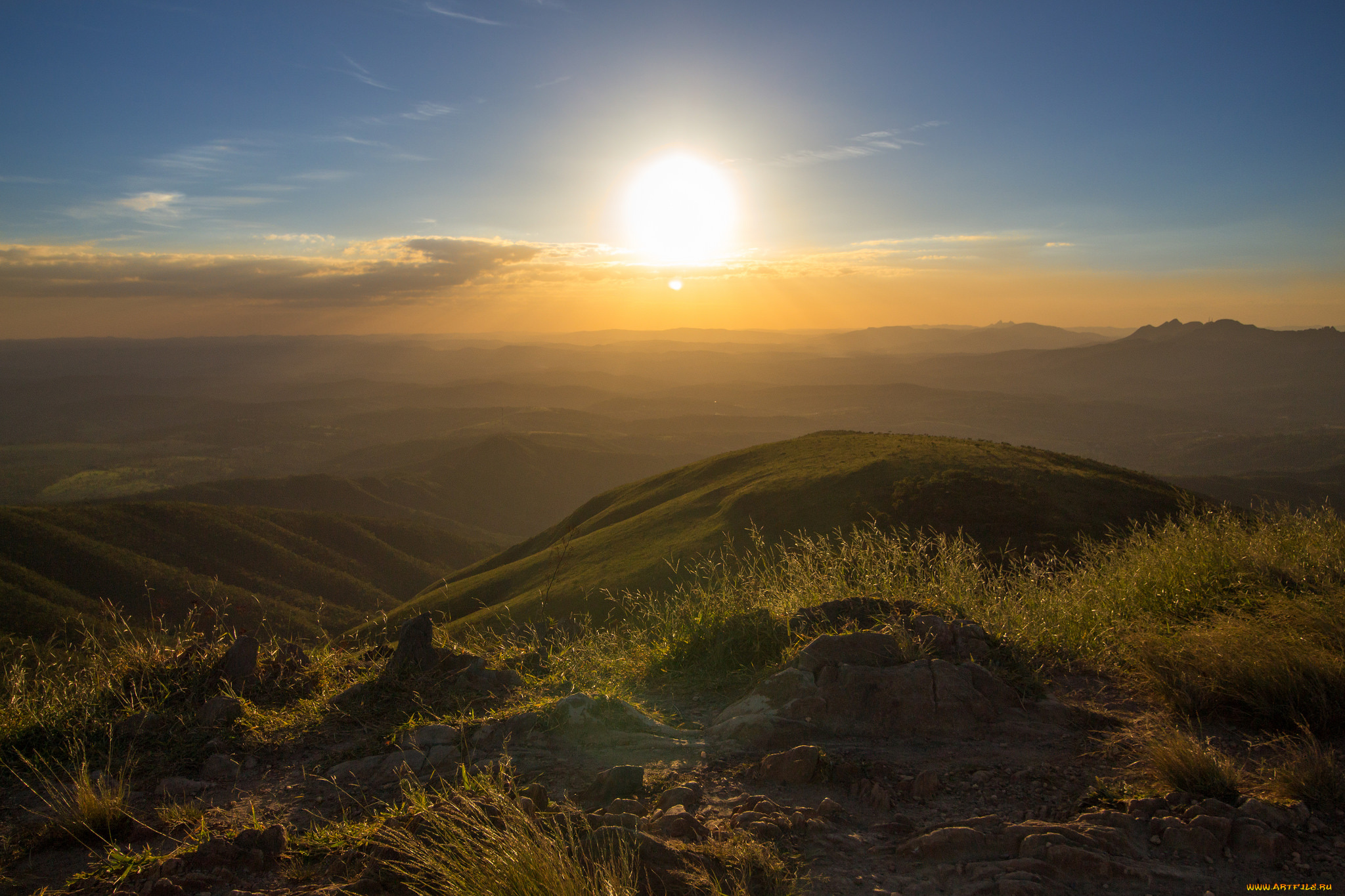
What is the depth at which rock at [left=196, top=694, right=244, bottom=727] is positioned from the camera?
15.7ft

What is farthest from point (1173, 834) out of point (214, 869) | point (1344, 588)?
point (214, 869)

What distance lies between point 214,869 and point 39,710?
118 inches

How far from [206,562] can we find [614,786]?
81297 millimetres

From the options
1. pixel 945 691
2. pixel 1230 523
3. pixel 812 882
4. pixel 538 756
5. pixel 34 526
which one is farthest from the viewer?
pixel 34 526

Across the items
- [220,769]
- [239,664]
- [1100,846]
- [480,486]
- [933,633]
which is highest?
[933,633]

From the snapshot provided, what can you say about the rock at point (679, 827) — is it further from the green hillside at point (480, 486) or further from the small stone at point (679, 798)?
the green hillside at point (480, 486)

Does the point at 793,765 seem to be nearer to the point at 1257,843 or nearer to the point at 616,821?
the point at 616,821

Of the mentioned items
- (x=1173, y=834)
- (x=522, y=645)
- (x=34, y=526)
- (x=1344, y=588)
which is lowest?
(x=34, y=526)

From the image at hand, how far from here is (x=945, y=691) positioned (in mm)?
4629

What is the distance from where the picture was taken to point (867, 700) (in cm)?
464

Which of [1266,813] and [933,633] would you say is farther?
[933,633]

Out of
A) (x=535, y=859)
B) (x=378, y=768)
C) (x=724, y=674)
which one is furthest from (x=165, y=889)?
(x=724, y=674)

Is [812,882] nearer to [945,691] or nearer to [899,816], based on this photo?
[899,816]

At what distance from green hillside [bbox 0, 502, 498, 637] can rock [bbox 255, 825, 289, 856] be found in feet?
161
